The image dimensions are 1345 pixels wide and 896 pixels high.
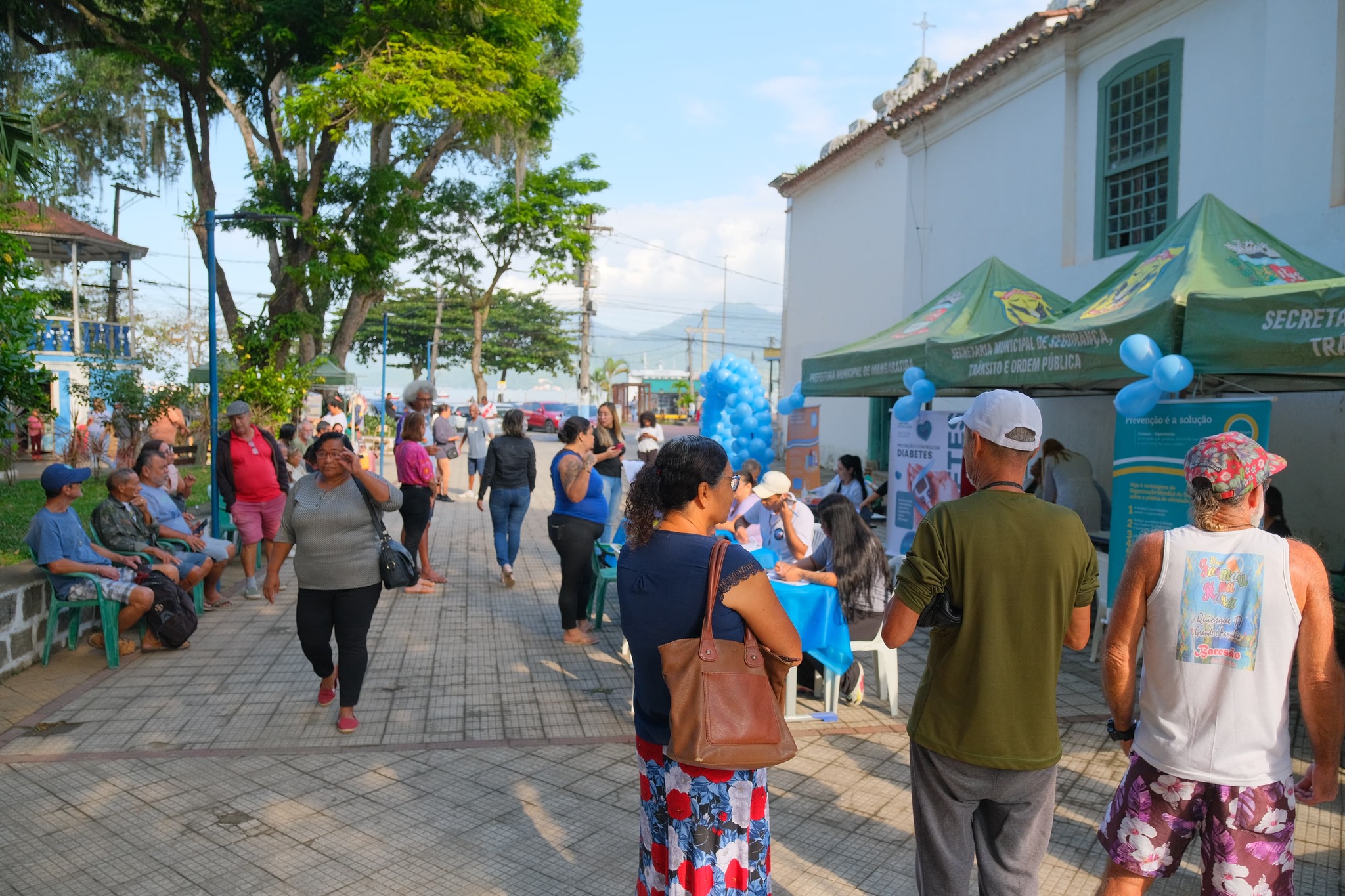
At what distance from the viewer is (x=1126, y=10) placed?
1020cm

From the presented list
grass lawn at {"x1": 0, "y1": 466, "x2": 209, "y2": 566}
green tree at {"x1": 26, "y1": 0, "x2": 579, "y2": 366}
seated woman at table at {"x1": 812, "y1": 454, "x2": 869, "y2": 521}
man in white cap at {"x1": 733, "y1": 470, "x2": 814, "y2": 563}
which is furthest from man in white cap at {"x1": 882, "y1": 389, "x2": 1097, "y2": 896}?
green tree at {"x1": 26, "y1": 0, "x2": 579, "y2": 366}

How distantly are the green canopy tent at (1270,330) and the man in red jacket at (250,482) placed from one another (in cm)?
703

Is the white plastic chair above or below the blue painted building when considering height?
below

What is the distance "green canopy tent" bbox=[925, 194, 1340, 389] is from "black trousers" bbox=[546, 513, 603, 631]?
3352 millimetres

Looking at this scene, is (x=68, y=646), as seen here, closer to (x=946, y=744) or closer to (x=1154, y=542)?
(x=946, y=744)

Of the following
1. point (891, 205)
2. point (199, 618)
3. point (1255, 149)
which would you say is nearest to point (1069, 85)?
point (1255, 149)

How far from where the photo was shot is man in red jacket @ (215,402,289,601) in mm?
7875

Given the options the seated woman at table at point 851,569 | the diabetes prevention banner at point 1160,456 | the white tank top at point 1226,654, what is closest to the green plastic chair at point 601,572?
the seated woman at table at point 851,569

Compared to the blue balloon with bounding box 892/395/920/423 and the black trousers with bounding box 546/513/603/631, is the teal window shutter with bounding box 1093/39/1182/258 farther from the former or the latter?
the black trousers with bounding box 546/513/603/631

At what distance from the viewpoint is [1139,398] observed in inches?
214

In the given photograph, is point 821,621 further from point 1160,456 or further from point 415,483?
point 415,483

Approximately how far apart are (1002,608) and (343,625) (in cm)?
369

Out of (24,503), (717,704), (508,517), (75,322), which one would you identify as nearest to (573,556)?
(508,517)

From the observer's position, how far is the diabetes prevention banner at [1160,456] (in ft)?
16.7
